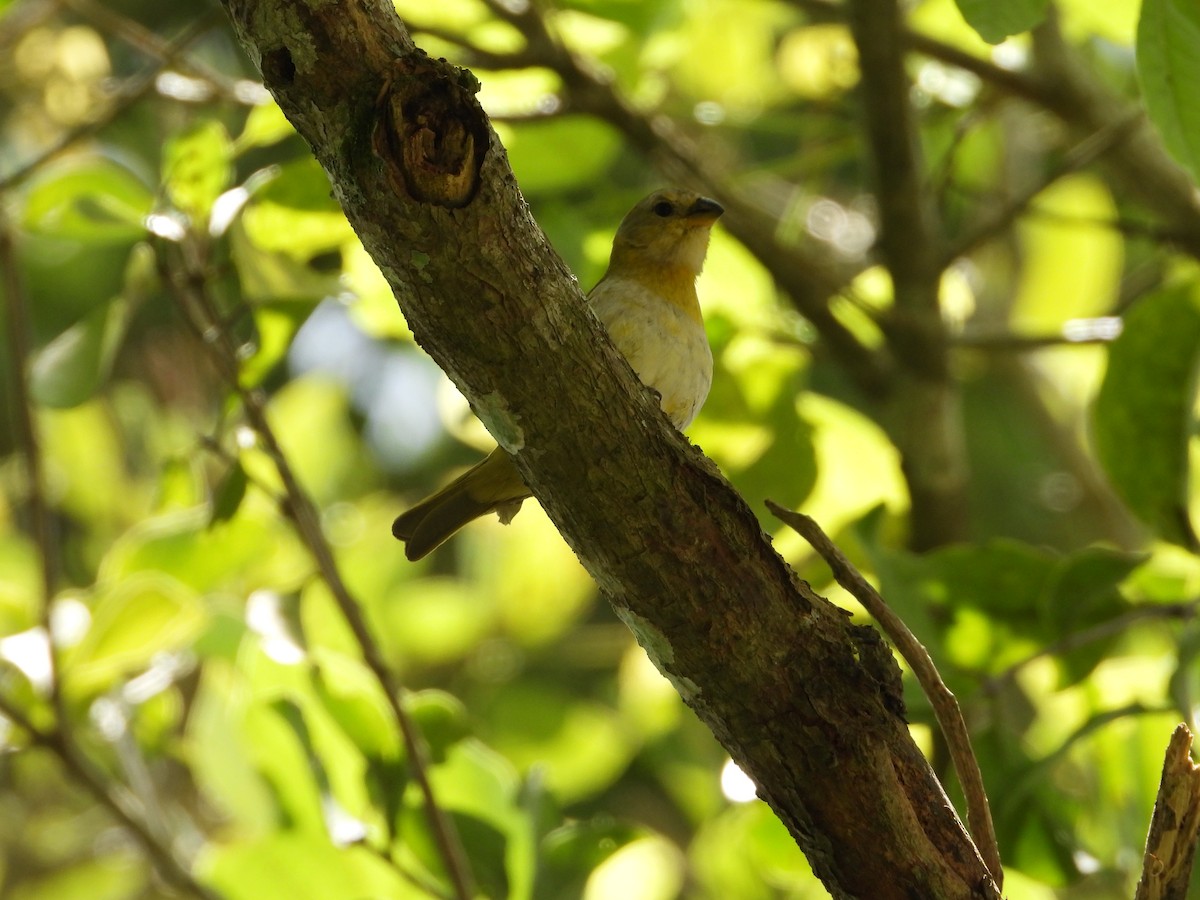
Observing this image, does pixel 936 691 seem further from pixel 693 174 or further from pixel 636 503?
→ pixel 693 174

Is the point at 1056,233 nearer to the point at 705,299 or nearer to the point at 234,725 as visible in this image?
the point at 705,299

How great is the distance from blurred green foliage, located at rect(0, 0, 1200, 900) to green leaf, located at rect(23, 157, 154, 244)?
11mm

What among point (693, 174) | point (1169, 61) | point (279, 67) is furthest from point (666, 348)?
point (279, 67)

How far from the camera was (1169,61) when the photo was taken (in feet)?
7.55

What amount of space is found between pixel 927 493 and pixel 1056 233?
5.44 feet

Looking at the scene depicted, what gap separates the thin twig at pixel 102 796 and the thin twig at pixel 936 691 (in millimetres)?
1686

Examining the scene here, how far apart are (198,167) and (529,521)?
210 centimetres

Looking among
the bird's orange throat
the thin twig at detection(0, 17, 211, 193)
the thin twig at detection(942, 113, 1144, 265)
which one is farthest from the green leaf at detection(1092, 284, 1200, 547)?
the thin twig at detection(0, 17, 211, 193)

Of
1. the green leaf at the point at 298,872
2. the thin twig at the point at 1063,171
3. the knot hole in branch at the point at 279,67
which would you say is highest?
the thin twig at the point at 1063,171

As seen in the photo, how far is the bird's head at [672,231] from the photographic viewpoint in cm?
376

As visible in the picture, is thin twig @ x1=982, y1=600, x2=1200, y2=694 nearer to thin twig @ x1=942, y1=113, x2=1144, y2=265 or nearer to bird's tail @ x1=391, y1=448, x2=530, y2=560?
bird's tail @ x1=391, y1=448, x2=530, y2=560

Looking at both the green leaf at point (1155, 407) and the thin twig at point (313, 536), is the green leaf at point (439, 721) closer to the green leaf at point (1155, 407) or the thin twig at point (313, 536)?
the thin twig at point (313, 536)

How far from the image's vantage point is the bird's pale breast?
10.5 feet

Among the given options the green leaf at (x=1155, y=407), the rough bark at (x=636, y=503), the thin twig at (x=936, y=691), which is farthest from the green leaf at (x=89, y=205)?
the green leaf at (x=1155, y=407)
